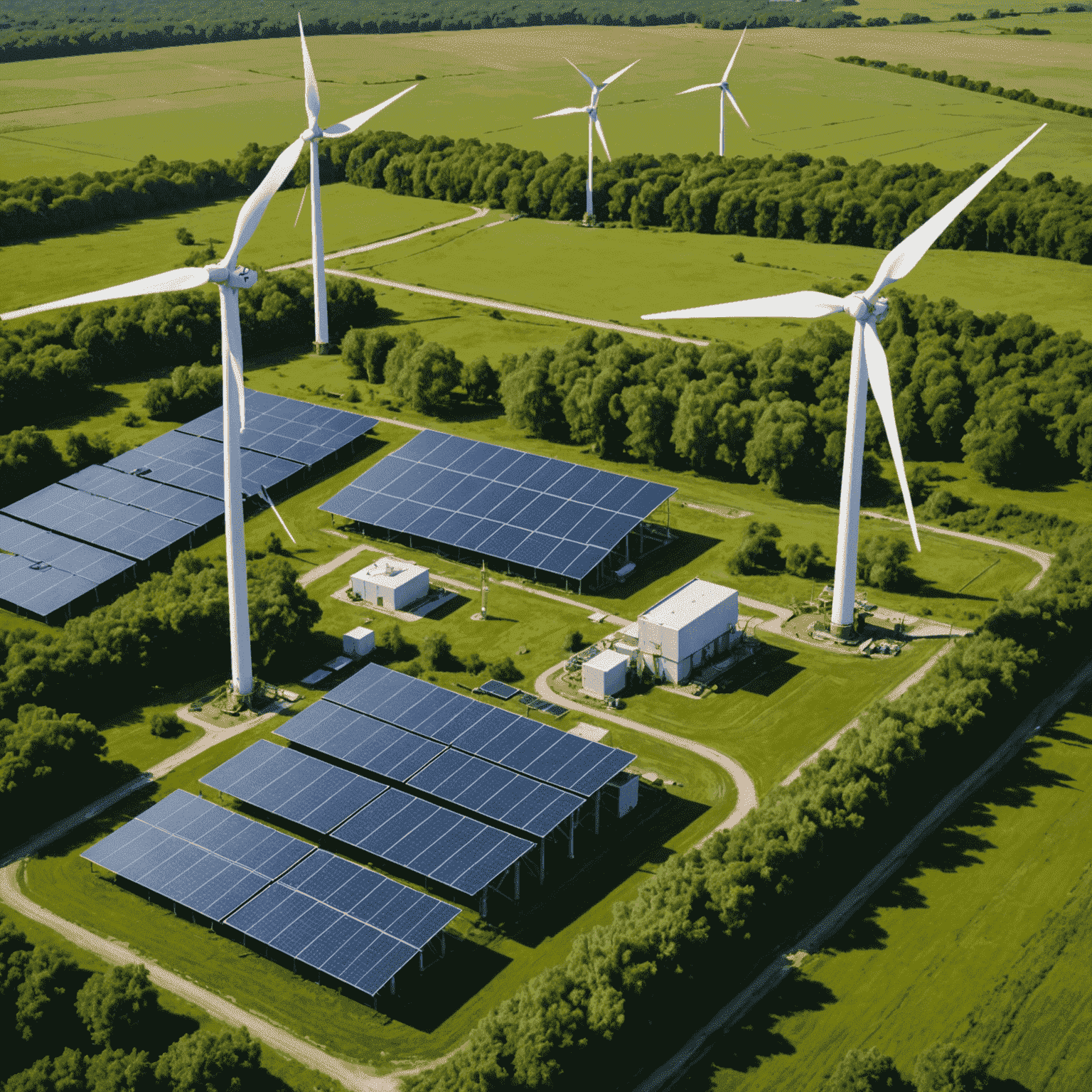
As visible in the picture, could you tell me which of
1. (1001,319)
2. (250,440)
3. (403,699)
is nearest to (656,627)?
(403,699)

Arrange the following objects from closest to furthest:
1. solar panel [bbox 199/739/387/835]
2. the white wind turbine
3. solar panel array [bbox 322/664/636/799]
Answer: solar panel [bbox 199/739/387/835]
the white wind turbine
solar panel array [bbox 322/664/636/799]

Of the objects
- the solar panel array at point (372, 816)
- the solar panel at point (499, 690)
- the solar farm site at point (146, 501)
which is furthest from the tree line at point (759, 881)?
the solar farm site at point (146, 501)

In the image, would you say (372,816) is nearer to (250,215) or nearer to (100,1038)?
(100,1038)

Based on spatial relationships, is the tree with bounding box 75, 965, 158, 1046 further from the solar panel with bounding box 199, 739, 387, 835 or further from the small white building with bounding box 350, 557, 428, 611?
the small white building with bounding box 350, 557, 428, 611

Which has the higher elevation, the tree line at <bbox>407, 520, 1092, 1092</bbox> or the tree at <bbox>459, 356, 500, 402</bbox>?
the tree at <bbox>459, 356, 500, 402</bbox>

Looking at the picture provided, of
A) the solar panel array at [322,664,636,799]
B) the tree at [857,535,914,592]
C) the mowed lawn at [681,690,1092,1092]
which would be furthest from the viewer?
the tree at [857,535,914,592]

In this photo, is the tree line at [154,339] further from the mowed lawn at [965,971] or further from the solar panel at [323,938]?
the mowed lawn at [965,971]

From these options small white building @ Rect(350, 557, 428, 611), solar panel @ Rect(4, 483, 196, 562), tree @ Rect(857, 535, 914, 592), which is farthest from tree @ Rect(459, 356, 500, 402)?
tree @ Rect(857, 535, 914, 592)
